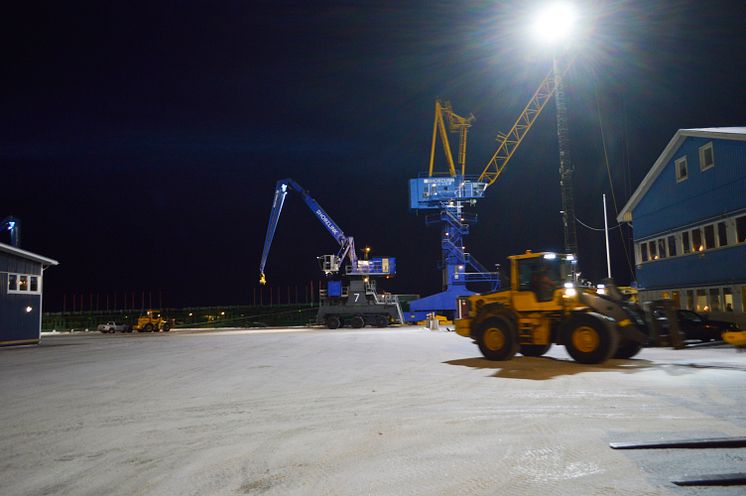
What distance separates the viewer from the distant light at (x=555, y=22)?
76.2 feet

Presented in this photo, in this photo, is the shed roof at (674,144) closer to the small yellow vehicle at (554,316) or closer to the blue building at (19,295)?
the small yellow vehicle at (554,316)

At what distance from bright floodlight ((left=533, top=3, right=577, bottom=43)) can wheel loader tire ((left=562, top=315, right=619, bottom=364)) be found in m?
16.3

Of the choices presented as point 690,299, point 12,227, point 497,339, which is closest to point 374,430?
point 497,339

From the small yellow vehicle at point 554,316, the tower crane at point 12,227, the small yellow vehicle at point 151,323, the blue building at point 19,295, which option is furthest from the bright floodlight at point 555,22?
the tower crane at point 12,227

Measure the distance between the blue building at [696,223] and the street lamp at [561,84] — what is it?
144 inches

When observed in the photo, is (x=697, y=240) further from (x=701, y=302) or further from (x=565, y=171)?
(x=565, y=171)

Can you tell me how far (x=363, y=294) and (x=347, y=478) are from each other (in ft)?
127

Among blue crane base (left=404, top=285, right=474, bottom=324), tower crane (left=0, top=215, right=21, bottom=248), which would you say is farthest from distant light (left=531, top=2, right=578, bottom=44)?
tower crane (left=0, top=215, right=21, bottom=248)

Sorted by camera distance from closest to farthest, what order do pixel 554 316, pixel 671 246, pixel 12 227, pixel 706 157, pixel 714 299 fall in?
pixel 554 316 → pixel 714 299 → pixel 706 157 → pixel 671 246 → pixel 12 227

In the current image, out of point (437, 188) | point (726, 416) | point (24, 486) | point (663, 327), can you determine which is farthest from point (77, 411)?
point (437, 188)

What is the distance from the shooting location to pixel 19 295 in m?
27.3

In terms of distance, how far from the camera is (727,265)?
2222 centimetres

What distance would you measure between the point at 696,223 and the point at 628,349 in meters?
14.4

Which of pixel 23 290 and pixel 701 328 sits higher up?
pixel 23 290
